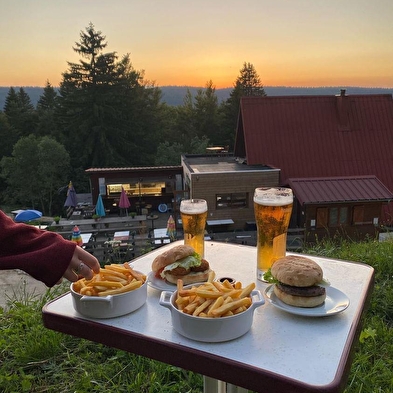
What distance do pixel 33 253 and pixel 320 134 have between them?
18.4m

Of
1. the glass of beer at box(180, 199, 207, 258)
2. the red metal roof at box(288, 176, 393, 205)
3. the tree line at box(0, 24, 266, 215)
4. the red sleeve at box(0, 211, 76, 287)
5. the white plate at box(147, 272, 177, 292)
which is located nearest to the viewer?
the red sleeve at box(0, 211, 76, 287)

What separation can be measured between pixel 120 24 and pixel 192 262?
42645mm

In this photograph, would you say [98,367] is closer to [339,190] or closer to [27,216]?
[339,190]

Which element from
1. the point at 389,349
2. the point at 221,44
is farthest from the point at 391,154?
the point at 221,44

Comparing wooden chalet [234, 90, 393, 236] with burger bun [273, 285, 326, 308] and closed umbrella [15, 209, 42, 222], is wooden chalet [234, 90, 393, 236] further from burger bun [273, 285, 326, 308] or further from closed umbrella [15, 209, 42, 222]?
burger bun [273, 285, 326, 308]

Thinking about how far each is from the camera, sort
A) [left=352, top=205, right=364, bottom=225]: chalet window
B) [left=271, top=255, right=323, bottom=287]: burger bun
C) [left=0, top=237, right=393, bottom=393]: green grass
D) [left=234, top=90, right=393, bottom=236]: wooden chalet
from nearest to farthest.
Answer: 1. [left=271, top=255, right=323, bottom=287]: burger bun
2. [left=0, top=237, right=393, bottom=393]: green grass
3. [left=352, top=205, right=364, bottom=225]: chalet window
4. [left=234, top=90, right=393, bottom=236]: wooden chalet

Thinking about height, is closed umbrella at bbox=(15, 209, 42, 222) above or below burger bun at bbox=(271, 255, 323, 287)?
below

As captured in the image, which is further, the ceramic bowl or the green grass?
the green grass

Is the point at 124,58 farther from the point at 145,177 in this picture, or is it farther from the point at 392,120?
the point at 392,120

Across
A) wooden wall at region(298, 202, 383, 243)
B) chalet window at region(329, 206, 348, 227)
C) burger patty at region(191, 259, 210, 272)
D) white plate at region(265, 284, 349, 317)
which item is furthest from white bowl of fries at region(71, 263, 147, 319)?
chalet window at region(329, 206, 348, 227)

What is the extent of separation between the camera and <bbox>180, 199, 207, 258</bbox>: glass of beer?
1.83m

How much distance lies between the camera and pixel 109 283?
1254 mm

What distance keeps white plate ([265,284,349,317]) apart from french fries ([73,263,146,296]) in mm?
484

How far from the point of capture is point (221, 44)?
43.3 m
